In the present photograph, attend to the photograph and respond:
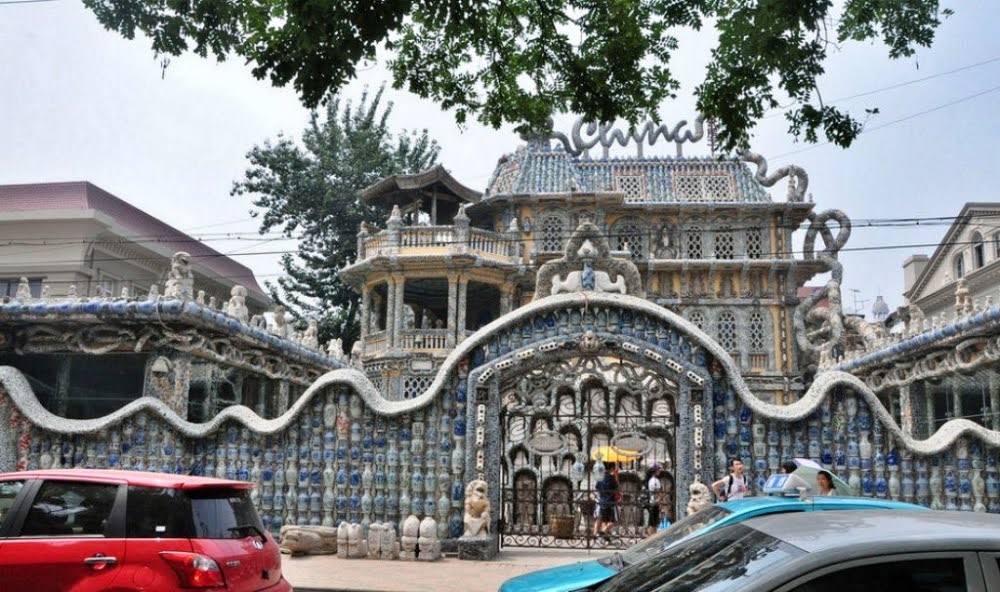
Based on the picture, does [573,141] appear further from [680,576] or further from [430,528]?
[680,576]

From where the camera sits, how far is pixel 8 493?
5.57 metres

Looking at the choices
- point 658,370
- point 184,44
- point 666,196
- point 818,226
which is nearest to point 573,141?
point 666,196

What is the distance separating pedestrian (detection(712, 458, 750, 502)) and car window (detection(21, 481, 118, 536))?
7067mm

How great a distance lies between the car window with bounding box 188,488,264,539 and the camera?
17.8 ft

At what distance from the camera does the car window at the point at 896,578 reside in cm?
270

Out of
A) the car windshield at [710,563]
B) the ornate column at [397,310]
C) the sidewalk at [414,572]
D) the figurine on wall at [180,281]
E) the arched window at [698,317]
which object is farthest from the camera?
the arched window at [698,317]

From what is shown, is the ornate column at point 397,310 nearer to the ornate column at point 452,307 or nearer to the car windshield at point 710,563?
the ornate column at point 452,307

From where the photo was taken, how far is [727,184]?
27562mm

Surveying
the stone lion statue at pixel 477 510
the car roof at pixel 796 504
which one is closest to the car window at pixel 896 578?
the car roof at pixel 796 504

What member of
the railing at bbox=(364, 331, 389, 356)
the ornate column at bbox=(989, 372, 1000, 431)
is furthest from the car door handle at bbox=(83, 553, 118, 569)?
the railing at bbox=(364, 331, 389, 356)

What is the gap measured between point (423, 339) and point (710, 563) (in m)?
21.6

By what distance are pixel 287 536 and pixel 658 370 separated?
18.0 ft

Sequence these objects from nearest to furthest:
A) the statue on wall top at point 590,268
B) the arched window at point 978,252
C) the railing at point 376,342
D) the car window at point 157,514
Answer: the car window at point 157,514, the statue on wall top at point 590,268, the railing at point 376,342, the arched window at point 978,252

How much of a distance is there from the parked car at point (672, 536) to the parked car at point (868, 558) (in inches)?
62.7
